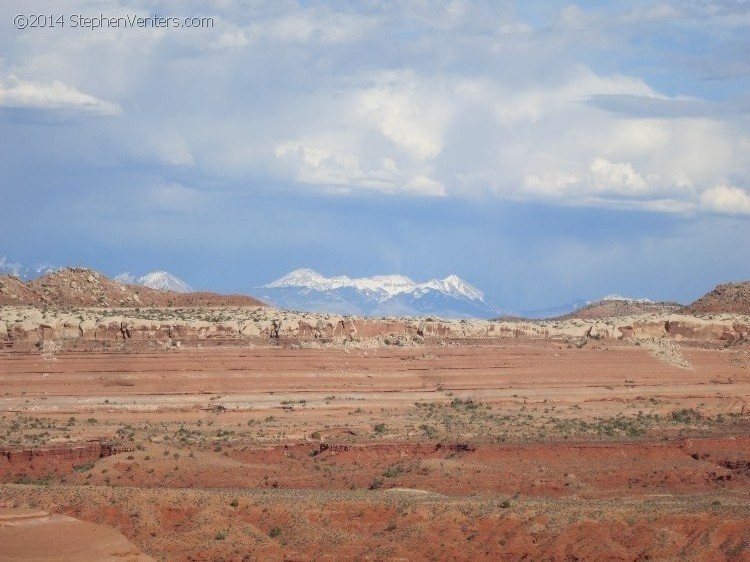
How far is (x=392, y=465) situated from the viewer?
115ft

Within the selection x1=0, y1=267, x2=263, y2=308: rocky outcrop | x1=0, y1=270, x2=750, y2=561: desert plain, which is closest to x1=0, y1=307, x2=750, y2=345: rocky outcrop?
x1=0, y1=270, x2=750, y2=561: desert plain

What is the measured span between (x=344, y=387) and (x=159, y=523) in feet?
79.8

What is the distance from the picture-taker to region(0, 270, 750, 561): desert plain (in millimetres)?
23219

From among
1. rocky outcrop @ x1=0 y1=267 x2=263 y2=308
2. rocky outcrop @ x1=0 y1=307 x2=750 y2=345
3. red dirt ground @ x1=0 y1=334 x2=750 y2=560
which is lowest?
red dirt ground @ x1=0 y1=334 x2=750 y2=560

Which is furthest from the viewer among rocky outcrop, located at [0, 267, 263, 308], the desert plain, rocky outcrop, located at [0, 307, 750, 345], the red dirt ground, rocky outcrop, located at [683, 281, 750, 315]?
rocky outcrop, located at [683, 281, 750, 315]

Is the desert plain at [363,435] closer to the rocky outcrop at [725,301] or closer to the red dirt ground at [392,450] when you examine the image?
the red dirt ground at [392,450]

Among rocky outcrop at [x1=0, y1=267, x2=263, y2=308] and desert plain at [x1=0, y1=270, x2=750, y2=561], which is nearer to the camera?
desert plain at [x1=0, y1=270, x2=750, y2=561]

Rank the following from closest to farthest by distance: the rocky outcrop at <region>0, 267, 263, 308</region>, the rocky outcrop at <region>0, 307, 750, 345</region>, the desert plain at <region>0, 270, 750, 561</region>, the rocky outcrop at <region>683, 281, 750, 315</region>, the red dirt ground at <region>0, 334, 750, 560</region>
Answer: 1. the desert plain at <region>0, 270, 750, 561</region>
2. the red dirt ground at <region>0, 334, 750, 560</region>
3. the rocky outcrop at <region>0, 307, 750, 345</region>
4. the rocky outcrop at <region>0, 267, 263, 308</region>
5. the rocky outcrop at <region>683, 281, 750, 315</region>

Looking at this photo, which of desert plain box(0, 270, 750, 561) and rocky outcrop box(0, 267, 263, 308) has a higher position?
rocky outcrop box(0, 267, 263, 308)

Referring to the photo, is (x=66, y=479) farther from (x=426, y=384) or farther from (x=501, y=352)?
(x=501, y=352)

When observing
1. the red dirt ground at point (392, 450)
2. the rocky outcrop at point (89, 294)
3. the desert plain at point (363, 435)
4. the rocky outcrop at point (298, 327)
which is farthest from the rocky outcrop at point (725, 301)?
the rocky outcrop at point (89, 294)

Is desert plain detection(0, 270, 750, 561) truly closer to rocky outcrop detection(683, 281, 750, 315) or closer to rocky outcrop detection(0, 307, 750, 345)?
rocky outcrop detection(0, 307, 750, 345)

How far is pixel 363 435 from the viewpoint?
Answer: 128ft

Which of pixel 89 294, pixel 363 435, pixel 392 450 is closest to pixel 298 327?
pixel 89 294
